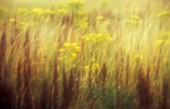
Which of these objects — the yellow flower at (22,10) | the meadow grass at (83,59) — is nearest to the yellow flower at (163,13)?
the meadow grass at (83,59)

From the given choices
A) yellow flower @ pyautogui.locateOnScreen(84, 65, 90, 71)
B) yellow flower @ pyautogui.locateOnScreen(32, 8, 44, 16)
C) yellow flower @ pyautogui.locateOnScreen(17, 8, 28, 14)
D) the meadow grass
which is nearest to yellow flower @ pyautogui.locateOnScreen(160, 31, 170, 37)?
the meadow grass

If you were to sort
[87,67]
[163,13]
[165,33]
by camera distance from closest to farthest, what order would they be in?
[87,67]
[165,33]
[163,13]

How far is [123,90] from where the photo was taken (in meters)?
2.53

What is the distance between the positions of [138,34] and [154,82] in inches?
18.0

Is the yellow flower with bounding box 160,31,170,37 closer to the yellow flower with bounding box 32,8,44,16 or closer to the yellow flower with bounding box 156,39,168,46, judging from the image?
the yellow flower with bounding box 156,39,168,46

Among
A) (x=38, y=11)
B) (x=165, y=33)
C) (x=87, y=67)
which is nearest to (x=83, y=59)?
(x=87, y=67)

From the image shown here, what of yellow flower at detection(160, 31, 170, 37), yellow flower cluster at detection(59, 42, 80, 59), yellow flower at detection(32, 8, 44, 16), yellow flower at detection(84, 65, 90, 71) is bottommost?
yellow flower at detection(84, 65, 90, 71)

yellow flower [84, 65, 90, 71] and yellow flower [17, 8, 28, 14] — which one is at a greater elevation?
yellow flower [17, 8, 28, 14]

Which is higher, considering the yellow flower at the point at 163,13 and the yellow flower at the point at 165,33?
the yellow flower at the point at 163,13

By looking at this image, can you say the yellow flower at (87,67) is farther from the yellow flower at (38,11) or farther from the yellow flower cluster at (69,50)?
the yellow flower at (38,11)

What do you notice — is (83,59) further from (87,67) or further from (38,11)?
(38,11)

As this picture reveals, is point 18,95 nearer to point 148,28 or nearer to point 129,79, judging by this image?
point 129,79

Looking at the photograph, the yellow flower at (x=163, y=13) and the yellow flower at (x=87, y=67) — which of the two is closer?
the yellow flower at (x=87, y=67)

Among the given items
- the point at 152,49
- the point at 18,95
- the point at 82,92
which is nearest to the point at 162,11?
the point at 152,49
